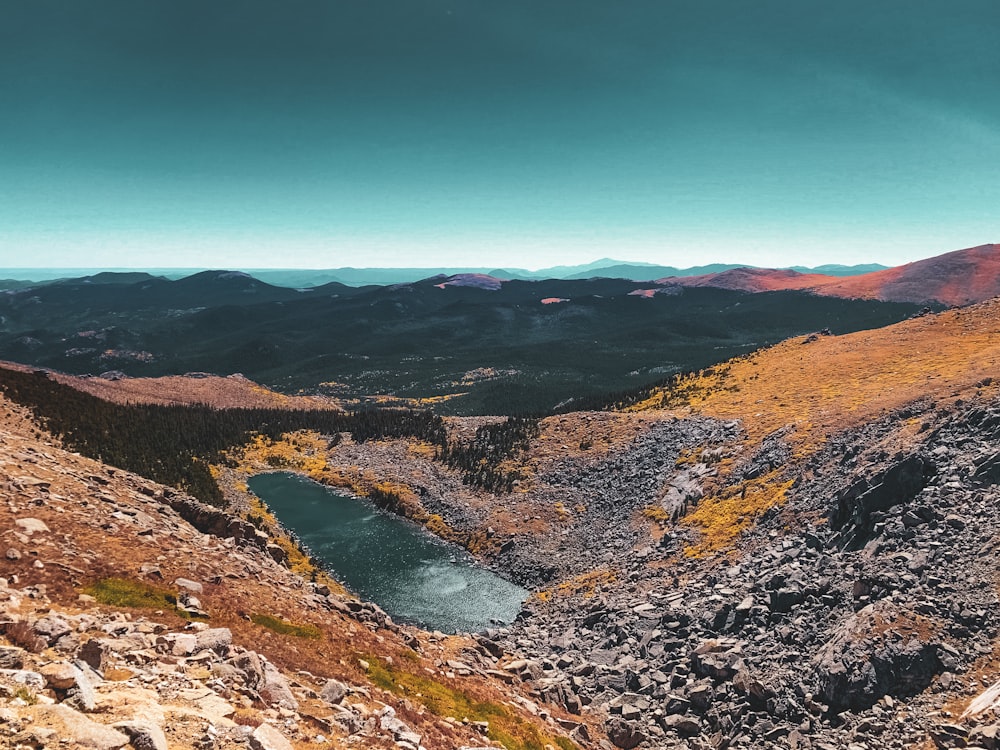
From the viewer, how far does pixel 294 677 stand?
19656mm

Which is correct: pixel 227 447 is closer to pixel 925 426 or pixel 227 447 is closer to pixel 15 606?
pixel 15 606

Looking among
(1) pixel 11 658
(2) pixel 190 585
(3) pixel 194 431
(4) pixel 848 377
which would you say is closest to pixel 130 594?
(2) pixel 190 585

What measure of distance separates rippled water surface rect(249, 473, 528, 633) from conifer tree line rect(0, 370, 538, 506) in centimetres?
1286

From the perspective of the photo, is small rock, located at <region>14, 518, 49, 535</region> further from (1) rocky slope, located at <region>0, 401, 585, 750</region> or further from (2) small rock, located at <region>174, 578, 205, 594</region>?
(2) small rock, located at <region>174, 578, 205, 594</region>

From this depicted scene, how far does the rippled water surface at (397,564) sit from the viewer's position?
2277 inches

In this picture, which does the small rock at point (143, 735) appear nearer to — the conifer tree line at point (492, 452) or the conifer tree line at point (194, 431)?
the conifer tree line at point (194, 431)

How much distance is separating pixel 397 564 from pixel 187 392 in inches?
5475

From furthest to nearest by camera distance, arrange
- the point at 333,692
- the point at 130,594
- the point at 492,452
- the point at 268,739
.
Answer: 1. the point at 492,452
2. the point at 130,594
3. the point at 333,692
4. the point at 268,739

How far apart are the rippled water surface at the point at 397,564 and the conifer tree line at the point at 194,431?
12.9m

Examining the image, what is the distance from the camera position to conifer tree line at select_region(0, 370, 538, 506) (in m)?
71.6

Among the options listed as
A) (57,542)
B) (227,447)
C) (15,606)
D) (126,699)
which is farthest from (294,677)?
(227,447)

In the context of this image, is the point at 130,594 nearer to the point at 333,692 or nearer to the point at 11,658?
the point at 333,692

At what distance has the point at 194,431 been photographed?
4476 inches

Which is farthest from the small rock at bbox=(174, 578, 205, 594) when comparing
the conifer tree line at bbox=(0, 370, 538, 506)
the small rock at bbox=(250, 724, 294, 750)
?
the conifer tree line at bbox=(0, 370, 538, 506)
